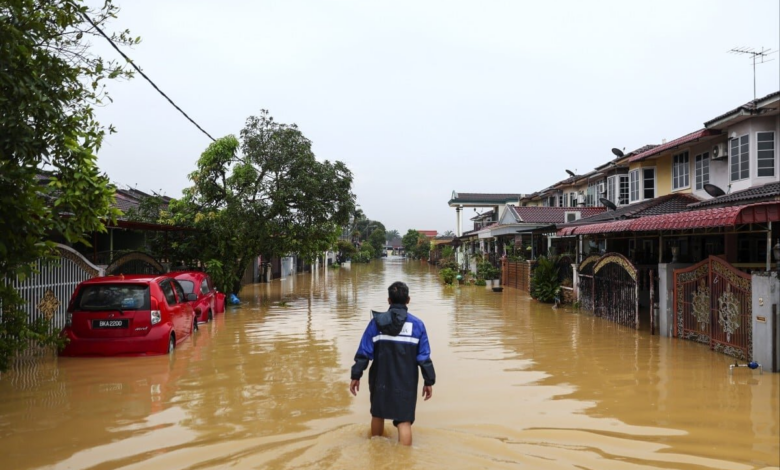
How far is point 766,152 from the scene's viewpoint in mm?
14156

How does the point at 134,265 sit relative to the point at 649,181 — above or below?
below

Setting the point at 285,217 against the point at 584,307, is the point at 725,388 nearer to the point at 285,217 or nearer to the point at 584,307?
the point at 584,307

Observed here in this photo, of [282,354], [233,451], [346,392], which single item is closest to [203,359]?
[282,354]

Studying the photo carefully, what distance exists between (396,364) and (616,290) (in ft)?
34.8

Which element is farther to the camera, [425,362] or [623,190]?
[623,190]

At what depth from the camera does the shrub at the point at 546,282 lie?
1903cm

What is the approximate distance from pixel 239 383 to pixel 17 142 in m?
4.08

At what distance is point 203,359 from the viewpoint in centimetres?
959

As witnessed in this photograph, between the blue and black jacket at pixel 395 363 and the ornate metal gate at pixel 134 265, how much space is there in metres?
9.79

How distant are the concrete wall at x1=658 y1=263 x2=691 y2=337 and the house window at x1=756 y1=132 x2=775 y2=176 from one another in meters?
4.62

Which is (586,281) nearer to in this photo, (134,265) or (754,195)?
(754,195)

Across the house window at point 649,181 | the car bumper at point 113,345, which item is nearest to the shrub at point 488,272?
the house window at point 649,181

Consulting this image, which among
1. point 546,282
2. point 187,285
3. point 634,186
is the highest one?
point 634,186

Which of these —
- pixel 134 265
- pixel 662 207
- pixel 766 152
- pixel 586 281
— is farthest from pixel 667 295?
pixel 134 265
